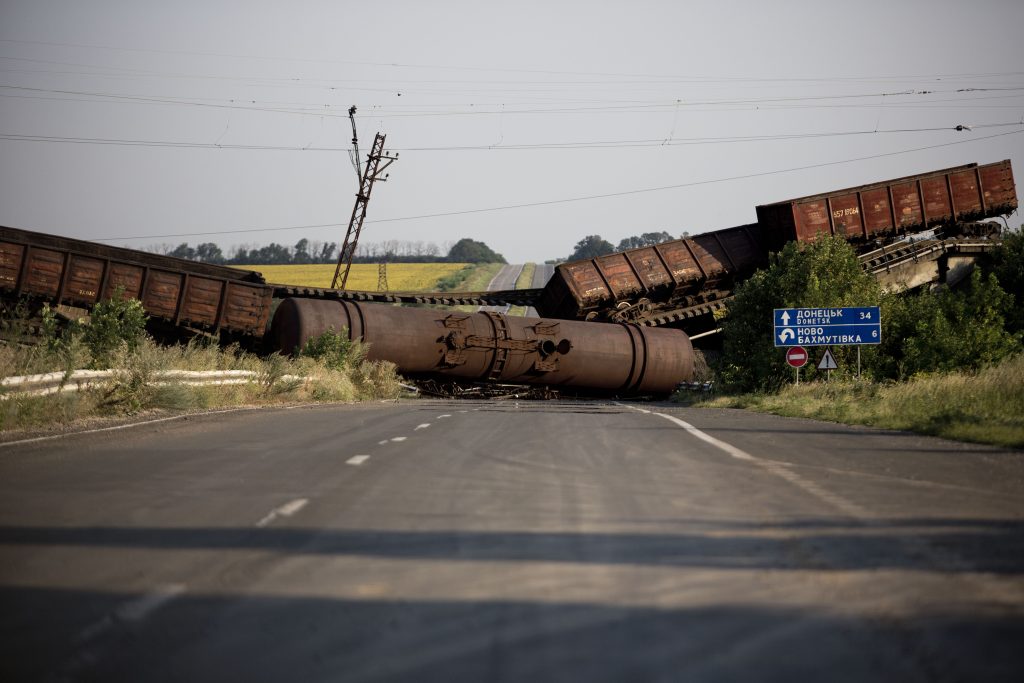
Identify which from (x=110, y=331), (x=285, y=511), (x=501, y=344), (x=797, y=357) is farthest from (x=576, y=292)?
(x=285, y=511)

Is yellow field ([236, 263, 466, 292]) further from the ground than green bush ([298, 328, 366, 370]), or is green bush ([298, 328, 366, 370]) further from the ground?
yellow field ([236, 263, 466, 292])

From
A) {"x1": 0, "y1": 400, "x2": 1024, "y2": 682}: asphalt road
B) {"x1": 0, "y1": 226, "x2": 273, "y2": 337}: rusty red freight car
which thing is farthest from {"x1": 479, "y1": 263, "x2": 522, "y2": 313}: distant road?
{"x1": 0, "y1": 400, "x2": 1024, "y2": 682}: asphalt road

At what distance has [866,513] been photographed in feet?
24.3

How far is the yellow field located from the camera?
96.6 m

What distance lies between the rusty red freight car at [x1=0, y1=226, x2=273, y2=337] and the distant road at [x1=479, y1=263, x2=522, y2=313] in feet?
211

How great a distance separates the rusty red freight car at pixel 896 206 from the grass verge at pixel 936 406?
13549mm

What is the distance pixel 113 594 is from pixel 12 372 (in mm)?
12297

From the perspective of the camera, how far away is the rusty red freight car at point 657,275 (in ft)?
134

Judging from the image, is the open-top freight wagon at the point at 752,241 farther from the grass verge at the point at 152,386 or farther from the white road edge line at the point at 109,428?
the white road edge line at the point at 109,428

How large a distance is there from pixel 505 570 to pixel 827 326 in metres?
26.9

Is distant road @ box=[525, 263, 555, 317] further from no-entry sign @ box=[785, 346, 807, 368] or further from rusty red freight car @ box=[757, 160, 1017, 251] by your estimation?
no-entry sign @ box=[785, 346, 807, 368]

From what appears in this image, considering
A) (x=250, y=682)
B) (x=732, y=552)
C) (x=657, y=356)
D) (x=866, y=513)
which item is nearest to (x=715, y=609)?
(x=732, y=552)

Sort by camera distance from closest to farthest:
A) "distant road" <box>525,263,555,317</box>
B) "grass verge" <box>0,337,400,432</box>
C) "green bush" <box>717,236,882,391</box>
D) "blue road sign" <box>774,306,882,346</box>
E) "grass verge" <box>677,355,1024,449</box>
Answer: "grass verge" <box>677,355,1024,449</box>, "grass verge" <box>0,337,400,432</box>, "blue road sign" <box>774,306,882,346</box>, "green bush" <box>717,236,882,391</box>, "distant road" <box>525,263,555,317</box>

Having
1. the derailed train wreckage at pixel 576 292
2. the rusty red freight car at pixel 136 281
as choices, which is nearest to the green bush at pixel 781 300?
the derailed train wreckage at pixel 576 292
